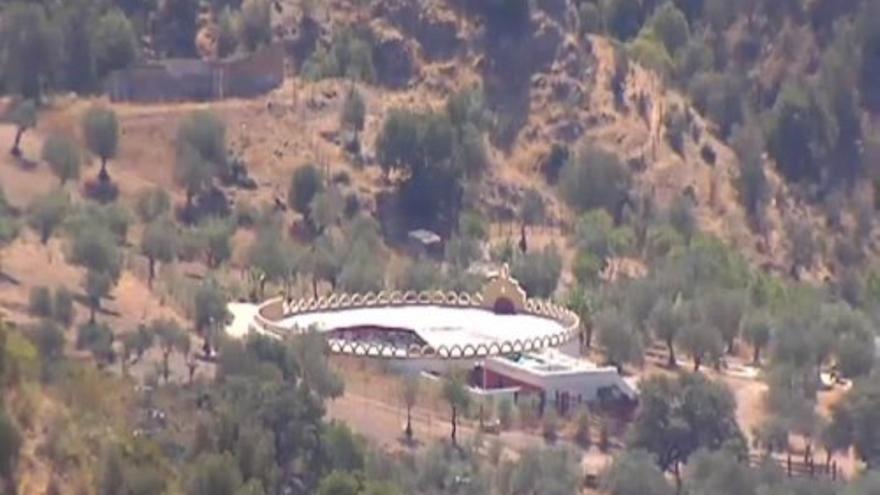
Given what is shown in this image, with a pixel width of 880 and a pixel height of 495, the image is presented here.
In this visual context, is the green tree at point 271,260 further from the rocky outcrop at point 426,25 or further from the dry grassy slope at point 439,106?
the rocky outcrop at point 426,25

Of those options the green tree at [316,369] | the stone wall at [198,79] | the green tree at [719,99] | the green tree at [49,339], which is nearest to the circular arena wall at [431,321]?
the green tree at [316,369]

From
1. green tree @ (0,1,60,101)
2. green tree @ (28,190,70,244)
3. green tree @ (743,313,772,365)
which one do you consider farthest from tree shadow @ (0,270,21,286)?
green tree @ (743,313,772,365)

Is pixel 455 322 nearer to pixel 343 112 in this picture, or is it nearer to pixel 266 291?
pixel 266 291

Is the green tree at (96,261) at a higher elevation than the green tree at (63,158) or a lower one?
lower

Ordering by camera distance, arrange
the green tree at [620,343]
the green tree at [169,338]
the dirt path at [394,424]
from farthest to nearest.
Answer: the green tree at [620,343]
the green tree at [169,338]
the dirt path at [394,424]

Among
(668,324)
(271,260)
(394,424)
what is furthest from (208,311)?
(668,324)

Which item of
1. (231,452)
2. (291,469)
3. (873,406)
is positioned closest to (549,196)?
(873,406)

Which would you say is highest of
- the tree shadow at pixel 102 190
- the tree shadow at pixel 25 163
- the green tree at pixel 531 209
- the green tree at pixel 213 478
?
the green tree at pixel 213 478
